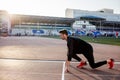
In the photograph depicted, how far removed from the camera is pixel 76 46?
8141 mm

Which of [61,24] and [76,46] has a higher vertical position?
[61,24]

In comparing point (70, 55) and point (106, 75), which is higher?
point (70, 55)

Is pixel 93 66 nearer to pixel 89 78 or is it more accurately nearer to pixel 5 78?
pixel 89 78

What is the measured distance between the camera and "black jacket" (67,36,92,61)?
7843 mm

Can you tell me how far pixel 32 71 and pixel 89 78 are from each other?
187 centimetres

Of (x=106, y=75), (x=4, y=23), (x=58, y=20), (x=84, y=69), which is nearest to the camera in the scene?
(x=106, y=75)

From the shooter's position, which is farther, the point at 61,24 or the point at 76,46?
the point at 61,24

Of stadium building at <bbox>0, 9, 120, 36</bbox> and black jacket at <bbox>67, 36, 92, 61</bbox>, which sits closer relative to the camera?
black jacket at <bbox>67, 36, 92, 61</bbox>

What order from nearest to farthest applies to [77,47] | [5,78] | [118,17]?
[5,78] < [77,47] < [118,17]

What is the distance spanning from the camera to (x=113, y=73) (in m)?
8.05

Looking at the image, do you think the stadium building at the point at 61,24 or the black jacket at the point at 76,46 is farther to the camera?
the stadium building at the point at 61,24

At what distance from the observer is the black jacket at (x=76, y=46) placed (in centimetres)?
784

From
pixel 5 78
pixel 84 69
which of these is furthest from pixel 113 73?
pixel 5 78

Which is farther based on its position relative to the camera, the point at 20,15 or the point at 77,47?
the point at 20,15
